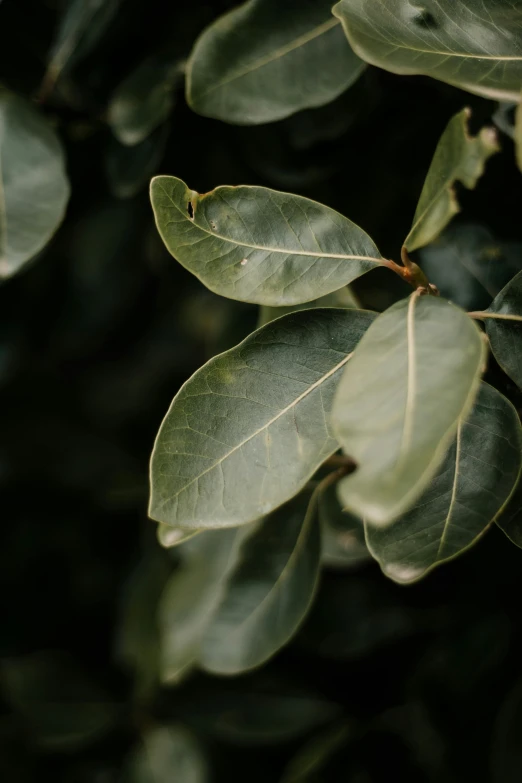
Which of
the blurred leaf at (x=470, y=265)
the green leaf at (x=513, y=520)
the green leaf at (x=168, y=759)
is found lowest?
the green leaf at (x=168, y=759)

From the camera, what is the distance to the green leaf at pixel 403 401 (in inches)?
15.1

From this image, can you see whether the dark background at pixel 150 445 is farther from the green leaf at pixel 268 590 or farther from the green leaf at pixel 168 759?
the green leaf at pixel 268 590

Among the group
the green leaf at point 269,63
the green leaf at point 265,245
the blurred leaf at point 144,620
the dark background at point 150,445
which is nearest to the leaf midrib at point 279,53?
the green leaf at point 269,63

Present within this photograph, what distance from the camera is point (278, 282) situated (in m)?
0.54

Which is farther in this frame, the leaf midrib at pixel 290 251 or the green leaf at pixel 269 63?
the green leaf at pixel 269 63

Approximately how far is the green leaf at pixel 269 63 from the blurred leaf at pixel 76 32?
20 centimetres

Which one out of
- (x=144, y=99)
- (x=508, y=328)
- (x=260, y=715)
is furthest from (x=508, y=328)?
(x=260, y=715)

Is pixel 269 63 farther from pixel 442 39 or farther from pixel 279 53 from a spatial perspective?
pixel 442 39

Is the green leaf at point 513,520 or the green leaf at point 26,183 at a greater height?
the green leaf at point 26,183

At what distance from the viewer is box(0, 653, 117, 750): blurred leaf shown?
4.28 feet

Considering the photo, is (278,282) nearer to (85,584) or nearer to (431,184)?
(431,184)

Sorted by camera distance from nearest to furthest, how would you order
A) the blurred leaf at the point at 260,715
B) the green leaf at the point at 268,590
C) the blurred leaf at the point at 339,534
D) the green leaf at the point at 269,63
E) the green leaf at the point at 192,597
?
the green leaf at the point at 269,63, the green leaf at the point at 268,590, the blurred leaf at the point at 339,534, the green leaf at the point at 192,597, the blurred leaf at the point at 260,715

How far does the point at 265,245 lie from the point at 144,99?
15.4 inches

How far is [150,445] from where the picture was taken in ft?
5.05
